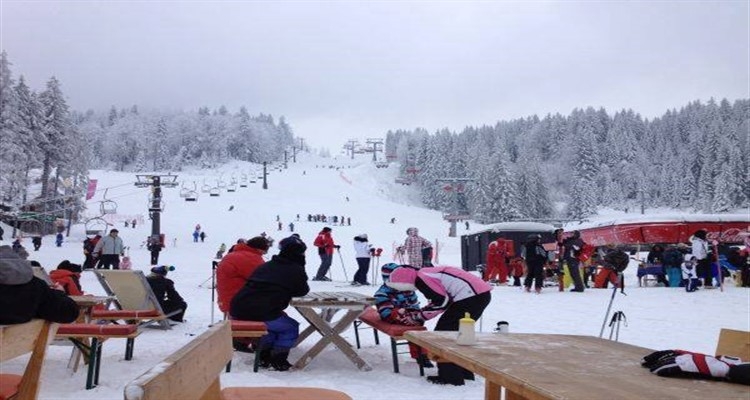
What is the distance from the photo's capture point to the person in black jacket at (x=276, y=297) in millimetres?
6039

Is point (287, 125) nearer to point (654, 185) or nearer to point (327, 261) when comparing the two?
point (654, 185)

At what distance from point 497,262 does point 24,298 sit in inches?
628

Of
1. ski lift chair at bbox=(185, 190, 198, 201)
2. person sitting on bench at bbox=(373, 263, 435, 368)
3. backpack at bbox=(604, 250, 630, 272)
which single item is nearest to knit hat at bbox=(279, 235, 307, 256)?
person sitting on bench at bbox=(373, 263, 435, 368)

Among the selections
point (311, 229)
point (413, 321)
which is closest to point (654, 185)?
point (311, 229)

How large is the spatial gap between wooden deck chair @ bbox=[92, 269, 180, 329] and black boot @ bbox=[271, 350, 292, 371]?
2.03 metres

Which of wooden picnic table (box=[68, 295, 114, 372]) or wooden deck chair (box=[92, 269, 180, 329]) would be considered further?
wooden deck chair (box=[92, 269, 180, 329])

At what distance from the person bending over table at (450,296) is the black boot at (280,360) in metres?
1.50

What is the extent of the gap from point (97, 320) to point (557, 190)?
352ft

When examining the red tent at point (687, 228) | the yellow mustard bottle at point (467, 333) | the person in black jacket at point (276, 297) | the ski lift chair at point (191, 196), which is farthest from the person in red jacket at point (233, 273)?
the ski lift chair at point (191, 196)

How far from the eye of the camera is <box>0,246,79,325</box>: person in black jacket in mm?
2924

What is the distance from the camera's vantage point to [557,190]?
10794 cm

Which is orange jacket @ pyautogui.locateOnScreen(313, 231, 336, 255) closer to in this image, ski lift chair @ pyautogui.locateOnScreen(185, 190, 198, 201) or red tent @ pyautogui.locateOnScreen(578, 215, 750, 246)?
red tent @ pyautogui.locateOnScreen(578, 215, 750, 246)

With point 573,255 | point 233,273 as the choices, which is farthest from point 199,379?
point 573,255

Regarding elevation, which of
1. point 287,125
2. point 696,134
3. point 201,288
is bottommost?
point 201,288
